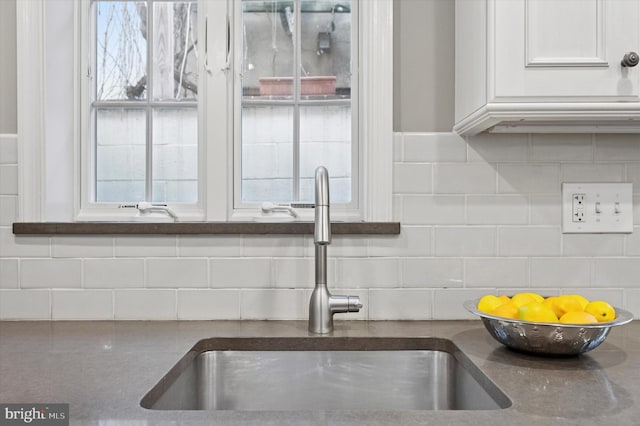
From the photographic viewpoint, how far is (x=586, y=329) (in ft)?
3.61

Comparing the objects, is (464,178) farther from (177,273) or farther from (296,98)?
(177,273)

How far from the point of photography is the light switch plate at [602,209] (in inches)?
60.7

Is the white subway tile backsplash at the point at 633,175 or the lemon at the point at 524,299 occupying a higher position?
the white subway tile backsplash at the point at 633,175

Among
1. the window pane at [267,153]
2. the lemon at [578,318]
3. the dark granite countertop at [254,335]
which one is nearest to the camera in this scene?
the dark granite countertop at [254,335]

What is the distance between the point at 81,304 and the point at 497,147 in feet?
4.08

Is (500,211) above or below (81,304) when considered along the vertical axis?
above

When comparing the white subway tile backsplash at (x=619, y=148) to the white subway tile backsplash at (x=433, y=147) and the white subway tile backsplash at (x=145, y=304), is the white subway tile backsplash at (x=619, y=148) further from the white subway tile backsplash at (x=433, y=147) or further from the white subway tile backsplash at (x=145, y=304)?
the white subway tile backsplash at (x=145, y=304)

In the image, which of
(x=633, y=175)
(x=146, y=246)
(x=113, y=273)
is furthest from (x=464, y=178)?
(x=113, y=273)

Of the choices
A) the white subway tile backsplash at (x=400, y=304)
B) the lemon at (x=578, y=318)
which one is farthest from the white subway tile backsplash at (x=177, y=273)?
the lemon at (x=578, y=318)

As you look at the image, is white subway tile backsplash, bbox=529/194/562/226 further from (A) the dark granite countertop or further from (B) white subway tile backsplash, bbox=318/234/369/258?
(B) white subway tile backsplash, bbox=318/234/369/258

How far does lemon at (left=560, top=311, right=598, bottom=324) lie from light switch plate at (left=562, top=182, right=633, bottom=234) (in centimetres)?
47

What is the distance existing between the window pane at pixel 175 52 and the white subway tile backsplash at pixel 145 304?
0.59 m

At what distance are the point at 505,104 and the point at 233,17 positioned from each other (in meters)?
0.86

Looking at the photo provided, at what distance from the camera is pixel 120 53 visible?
66.9 inches
